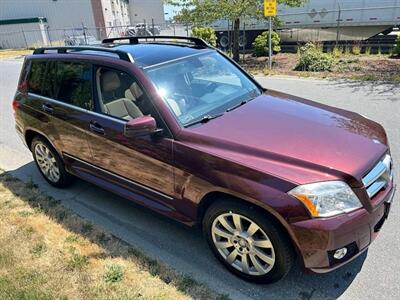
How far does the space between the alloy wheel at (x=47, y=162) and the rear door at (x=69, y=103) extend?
0.39 meters

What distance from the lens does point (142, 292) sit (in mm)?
2969

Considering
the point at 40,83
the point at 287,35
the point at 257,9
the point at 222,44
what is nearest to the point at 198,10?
the point at 257,9

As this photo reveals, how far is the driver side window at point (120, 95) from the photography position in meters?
3.50

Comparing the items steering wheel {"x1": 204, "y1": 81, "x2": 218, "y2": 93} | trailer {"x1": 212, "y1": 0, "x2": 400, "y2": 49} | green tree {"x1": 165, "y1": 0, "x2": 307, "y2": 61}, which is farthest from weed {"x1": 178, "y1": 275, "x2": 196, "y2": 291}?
trailer {"x1": 212, "y1": 0, "x2": 400, "y2": 49}

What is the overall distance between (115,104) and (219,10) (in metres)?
11.0

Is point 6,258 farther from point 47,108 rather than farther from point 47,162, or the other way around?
point 47,108

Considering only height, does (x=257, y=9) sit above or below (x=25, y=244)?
above

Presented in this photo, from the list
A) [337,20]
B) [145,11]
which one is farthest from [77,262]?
[145,11]

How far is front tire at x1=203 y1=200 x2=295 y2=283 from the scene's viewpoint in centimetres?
271

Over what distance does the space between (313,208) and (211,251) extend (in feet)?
3.98

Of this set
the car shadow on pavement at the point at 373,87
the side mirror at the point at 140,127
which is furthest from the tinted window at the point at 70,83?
the car shadow on pavement at the point at 373,87

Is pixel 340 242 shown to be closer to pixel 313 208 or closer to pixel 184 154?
pixel 313 208

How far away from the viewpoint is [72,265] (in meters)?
3.32

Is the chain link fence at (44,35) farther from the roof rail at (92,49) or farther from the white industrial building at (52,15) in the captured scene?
the roof rail at (92,49)
